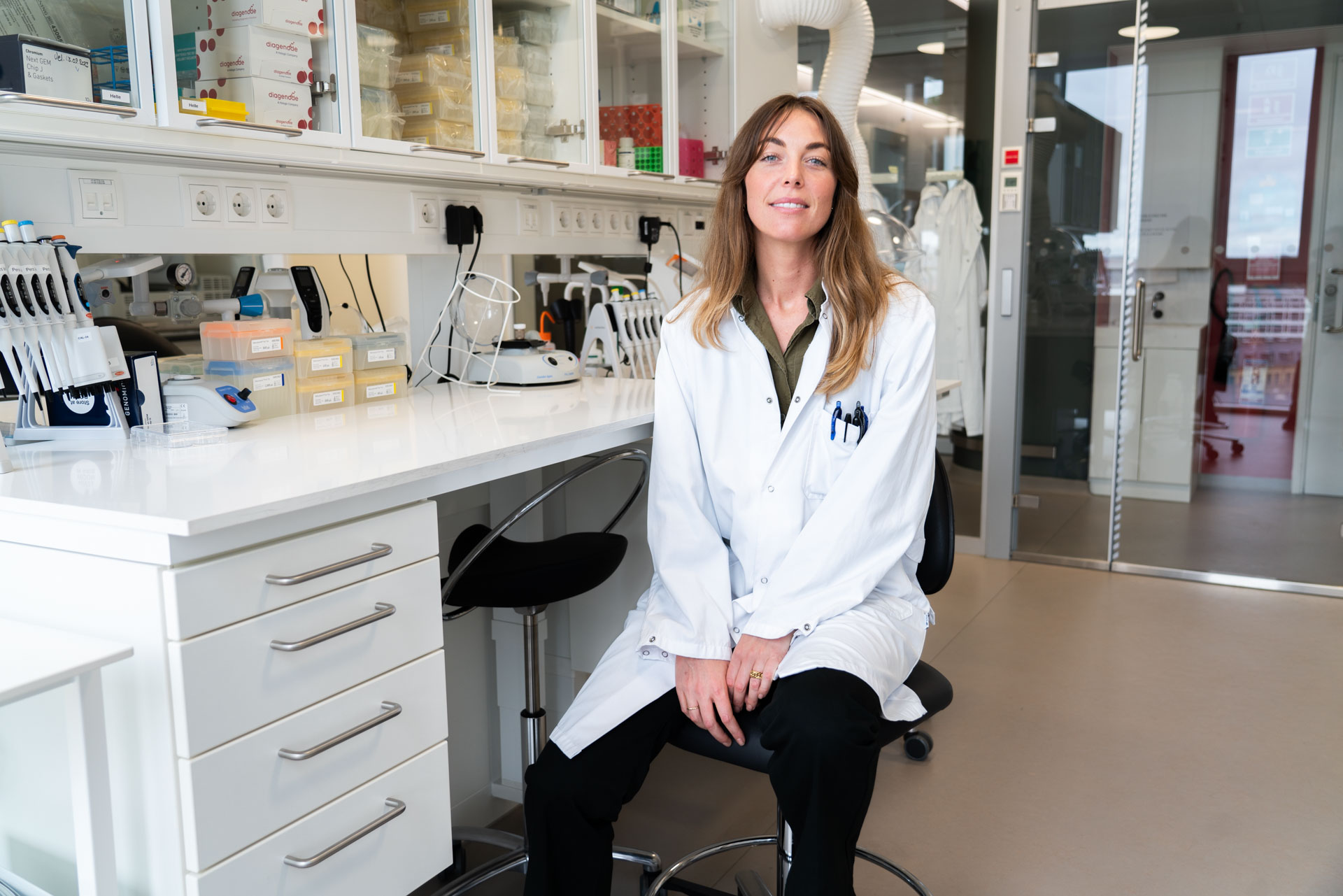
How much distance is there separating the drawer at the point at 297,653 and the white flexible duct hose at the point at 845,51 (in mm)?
A: 2413

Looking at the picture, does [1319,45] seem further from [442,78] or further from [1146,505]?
[442,78]

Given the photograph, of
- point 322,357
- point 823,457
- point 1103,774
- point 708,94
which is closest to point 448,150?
point 322,357

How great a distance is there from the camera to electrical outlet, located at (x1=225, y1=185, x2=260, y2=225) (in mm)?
1997

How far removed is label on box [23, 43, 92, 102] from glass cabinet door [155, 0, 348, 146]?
0.11m

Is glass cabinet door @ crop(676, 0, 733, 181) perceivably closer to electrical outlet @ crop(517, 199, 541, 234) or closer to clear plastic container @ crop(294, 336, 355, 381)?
electrical outlet @ crop(517, 199, 541, 234)

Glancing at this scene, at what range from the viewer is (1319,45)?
3.60 m

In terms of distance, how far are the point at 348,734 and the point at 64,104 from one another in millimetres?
998

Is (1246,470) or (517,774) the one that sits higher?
(1246,470)

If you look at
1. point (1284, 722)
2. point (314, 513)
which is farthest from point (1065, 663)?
point (314, 513)

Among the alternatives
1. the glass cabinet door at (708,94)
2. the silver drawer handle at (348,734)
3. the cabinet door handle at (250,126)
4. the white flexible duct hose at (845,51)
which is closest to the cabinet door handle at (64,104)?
the cabinet door handle at (250,126)

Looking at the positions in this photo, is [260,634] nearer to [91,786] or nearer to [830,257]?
[91,786]

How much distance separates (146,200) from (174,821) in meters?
1.14

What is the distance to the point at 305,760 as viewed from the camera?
1.31 m

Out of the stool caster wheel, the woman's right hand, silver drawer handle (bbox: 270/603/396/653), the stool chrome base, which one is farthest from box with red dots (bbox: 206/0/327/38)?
the stool caster wheel
